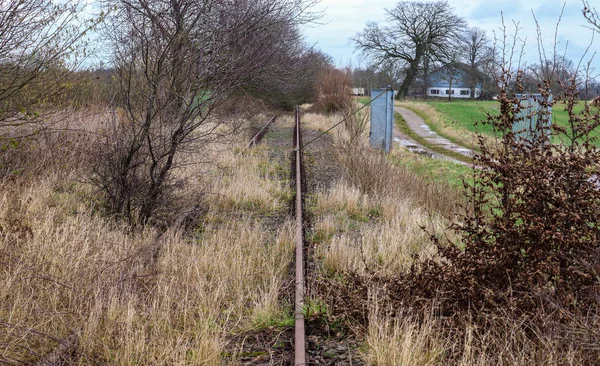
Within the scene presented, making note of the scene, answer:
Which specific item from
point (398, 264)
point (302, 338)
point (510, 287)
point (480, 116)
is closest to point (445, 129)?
point (480, 116)

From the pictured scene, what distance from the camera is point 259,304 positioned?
431 centimetres

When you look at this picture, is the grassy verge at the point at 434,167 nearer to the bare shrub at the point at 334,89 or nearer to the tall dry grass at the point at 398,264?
the tall dry grass at the point at 398,264

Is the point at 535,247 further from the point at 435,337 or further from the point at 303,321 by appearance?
the point at 303,321

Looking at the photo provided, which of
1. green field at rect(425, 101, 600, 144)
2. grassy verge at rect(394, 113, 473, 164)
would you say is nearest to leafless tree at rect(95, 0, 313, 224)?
green field at rect(425, 101, 600, 144)

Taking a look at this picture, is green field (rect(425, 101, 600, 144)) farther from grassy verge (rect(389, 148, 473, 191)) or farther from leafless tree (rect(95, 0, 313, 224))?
leafless tree (rect(95, 0, 313, 224))

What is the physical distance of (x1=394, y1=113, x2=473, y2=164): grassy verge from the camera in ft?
70.2

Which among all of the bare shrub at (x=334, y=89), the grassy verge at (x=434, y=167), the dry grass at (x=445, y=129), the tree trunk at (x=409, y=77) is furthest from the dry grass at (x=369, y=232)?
the tree trunk at (x=409, y=77)

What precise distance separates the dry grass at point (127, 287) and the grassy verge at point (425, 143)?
1552 cm

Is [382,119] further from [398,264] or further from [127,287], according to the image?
[127,287]

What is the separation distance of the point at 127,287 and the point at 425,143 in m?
24.3

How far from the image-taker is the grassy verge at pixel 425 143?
21406mm

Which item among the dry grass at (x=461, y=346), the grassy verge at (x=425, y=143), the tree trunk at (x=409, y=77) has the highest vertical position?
the tree trunk at (x=409, y=77)

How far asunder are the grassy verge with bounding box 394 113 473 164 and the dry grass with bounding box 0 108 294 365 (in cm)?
1552

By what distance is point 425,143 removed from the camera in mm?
27281
